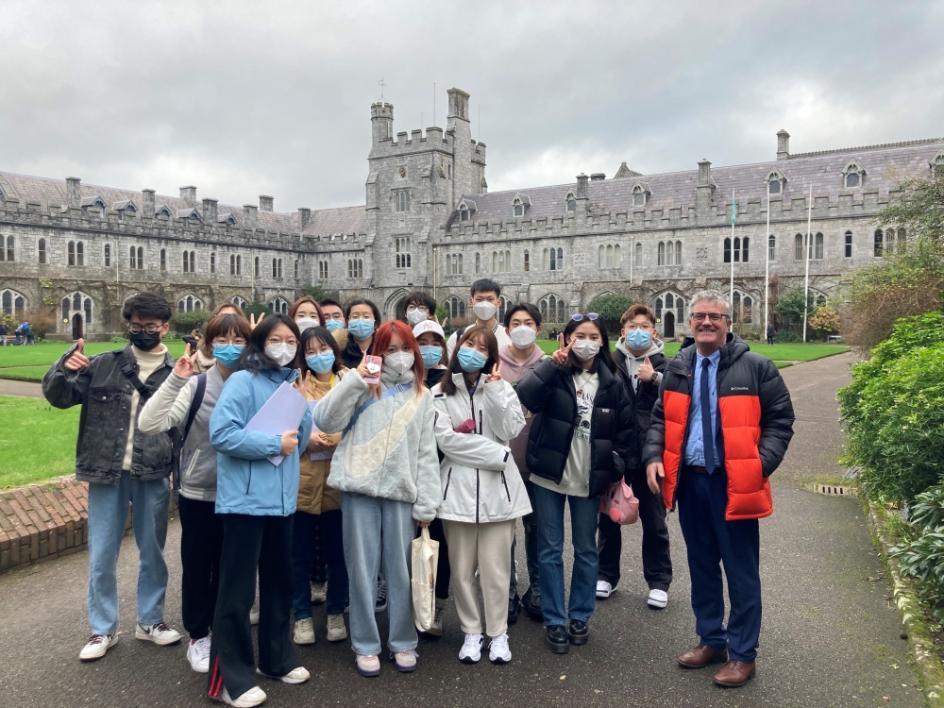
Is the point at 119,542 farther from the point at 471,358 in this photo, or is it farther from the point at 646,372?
the point at 646,372

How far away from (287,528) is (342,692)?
2.99ft

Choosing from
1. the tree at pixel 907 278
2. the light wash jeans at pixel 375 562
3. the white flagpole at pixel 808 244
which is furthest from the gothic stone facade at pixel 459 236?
the light wash jeans at pixel 375 562

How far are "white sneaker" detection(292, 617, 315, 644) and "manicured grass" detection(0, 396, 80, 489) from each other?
3.43 m

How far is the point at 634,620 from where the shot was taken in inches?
194

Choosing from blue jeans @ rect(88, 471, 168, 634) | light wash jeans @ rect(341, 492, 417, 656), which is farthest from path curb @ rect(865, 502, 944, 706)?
blue jeans @ rect(88, 471, 168, 634)

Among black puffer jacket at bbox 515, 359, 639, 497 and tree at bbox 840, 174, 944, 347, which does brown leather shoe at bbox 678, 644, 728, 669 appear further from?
tree at bbox 840, 174, 944, 347

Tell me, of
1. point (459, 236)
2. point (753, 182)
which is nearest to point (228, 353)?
point (753, 182)

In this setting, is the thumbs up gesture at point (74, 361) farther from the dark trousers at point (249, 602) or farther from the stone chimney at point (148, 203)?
the stone chimney at point (148, 203)

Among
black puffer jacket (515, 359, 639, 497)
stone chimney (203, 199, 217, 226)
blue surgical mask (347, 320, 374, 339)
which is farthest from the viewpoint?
stone chimney (203, 199, 217, 226)

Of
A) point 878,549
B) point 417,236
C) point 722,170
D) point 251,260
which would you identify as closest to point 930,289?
point 878,549

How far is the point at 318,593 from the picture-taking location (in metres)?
5.34

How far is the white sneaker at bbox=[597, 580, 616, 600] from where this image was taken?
5.29m

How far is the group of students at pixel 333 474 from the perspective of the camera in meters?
4.05

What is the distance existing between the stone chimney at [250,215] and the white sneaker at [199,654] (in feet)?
175
